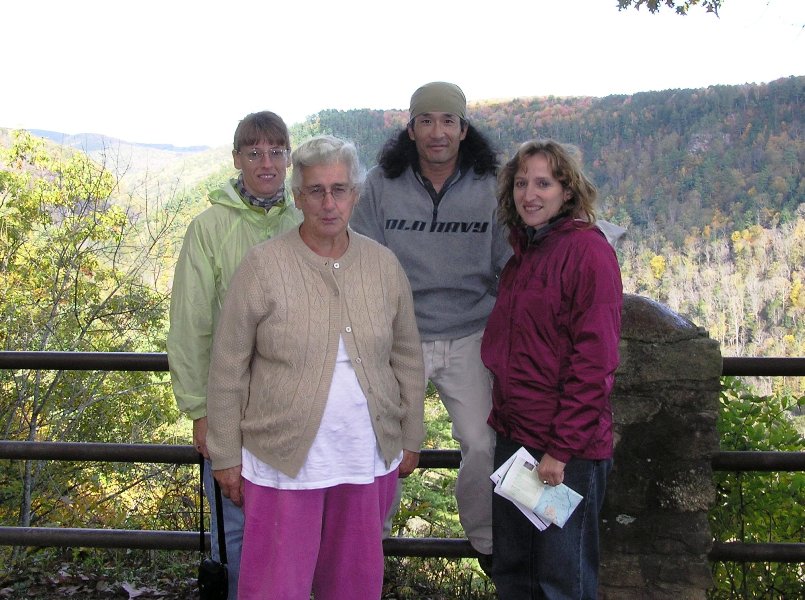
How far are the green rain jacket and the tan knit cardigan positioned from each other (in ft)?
0.72

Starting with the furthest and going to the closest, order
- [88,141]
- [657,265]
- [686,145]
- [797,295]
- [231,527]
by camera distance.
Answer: [686,145], [797,295], [657,265], [88,141], [231,527]

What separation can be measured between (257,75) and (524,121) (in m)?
17.0

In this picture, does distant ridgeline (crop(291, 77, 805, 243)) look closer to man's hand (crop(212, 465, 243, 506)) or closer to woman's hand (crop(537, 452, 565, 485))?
man's hand (crop(212, 465, 243, 506))

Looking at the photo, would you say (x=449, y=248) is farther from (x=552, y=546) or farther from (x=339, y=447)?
(x=552, y=546)

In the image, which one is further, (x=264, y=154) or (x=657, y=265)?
(x=657, y=265)

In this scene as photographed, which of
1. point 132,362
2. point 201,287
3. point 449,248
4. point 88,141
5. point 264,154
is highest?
point 88,141

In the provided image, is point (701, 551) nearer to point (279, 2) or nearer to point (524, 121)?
point (524, 121)

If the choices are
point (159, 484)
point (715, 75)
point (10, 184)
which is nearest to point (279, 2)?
point (715, 75)

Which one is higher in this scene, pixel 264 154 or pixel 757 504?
pixel 264 154

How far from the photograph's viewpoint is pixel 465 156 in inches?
120

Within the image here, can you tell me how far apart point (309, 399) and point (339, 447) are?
0.57ft

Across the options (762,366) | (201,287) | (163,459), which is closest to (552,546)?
(762,366)

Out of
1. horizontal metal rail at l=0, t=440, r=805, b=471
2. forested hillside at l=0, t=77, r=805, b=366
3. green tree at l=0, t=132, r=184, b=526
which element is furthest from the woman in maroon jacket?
forested hillside at l=0, t=77, r=805, b=366

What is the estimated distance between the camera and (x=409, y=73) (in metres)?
51.4
